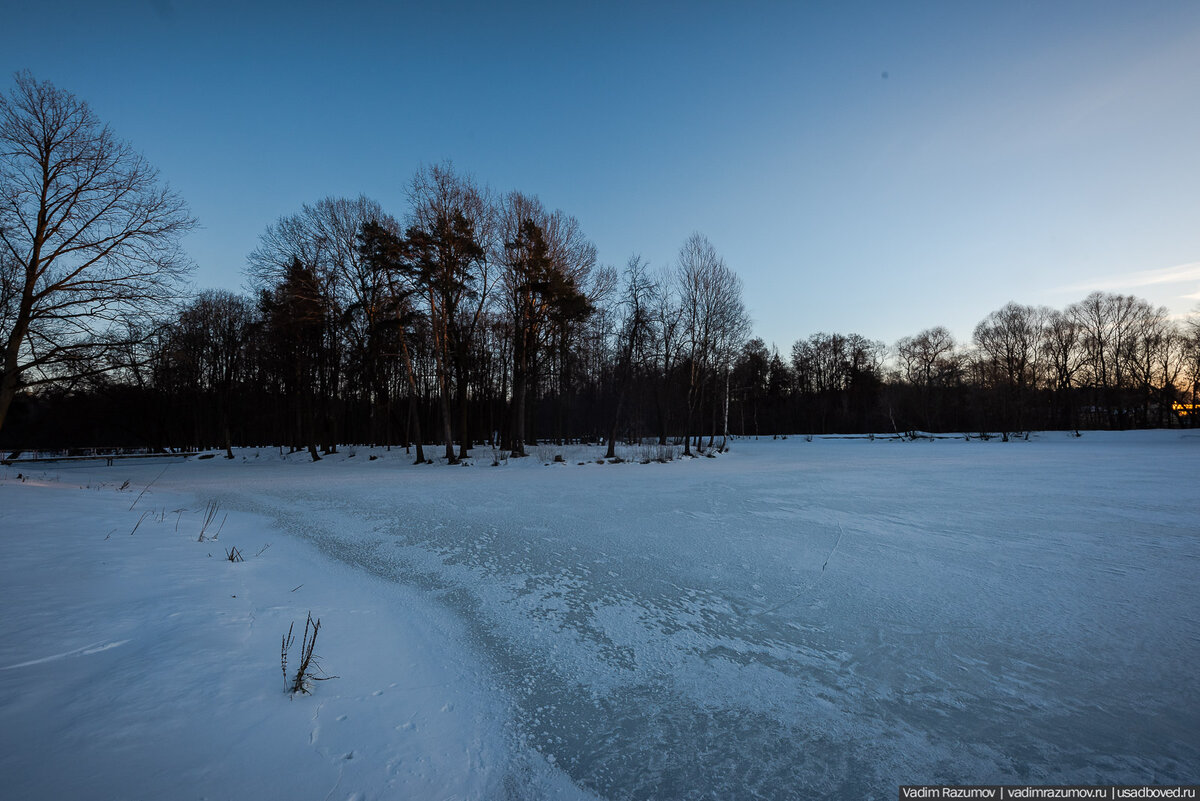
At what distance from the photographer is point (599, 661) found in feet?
9.79

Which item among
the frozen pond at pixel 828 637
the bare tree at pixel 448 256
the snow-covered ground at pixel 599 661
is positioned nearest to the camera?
the snow-covered ground at pixel 599 661

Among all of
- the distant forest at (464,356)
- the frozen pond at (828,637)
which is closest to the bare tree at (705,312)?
the distant forest at (464,356)

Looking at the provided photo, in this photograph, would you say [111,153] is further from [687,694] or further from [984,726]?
[984,726]

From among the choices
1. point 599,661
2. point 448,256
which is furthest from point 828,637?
point 448,256

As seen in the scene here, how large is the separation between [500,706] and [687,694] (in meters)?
1.03

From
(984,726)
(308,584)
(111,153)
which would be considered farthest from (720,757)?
(111,153)

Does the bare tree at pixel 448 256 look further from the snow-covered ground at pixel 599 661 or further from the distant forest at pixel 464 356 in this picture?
the snow-covered ground at pixel 599 661

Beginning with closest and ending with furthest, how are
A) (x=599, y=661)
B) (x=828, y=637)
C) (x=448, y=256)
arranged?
(x=599, y=661), (x=828, y=637), (x=448, y=256)

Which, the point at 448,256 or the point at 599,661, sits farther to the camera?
the point at 448,256

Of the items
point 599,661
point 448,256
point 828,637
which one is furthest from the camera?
point 448,256

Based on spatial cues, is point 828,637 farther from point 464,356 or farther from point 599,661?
point 464,356

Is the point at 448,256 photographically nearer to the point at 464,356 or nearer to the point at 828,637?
the point at 464,356

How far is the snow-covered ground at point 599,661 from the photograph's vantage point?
1.91m

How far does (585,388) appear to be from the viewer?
41.2 meters
